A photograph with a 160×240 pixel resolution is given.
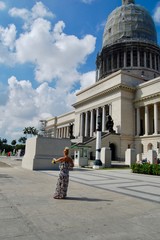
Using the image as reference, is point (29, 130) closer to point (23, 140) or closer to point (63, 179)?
point (23, 140)

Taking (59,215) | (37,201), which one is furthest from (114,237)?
(37,201)

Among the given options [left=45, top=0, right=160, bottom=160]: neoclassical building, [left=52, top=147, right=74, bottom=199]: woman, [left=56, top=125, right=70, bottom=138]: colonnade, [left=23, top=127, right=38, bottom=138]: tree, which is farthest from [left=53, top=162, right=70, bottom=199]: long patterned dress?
[left=23, top=127, right=38, bottom=138]: tree

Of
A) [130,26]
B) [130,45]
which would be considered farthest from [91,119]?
[130,26]

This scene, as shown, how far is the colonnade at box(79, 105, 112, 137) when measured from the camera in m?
53.9

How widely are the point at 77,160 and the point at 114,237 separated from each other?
86.8ft

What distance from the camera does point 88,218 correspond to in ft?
17.6

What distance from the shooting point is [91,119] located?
57.4 meters

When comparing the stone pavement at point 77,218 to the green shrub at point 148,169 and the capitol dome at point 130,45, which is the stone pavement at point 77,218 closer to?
the green shrub at point 148,169

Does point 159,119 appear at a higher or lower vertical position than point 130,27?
lower

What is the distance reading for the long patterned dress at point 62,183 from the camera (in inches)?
299

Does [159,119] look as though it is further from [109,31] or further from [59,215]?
[59,215]

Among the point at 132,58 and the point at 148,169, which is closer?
the point at 148,169

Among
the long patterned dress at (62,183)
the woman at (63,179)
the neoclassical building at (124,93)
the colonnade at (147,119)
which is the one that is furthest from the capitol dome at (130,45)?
the long patterned dress at (62,183)

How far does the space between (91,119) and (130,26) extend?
35932 millimetres
